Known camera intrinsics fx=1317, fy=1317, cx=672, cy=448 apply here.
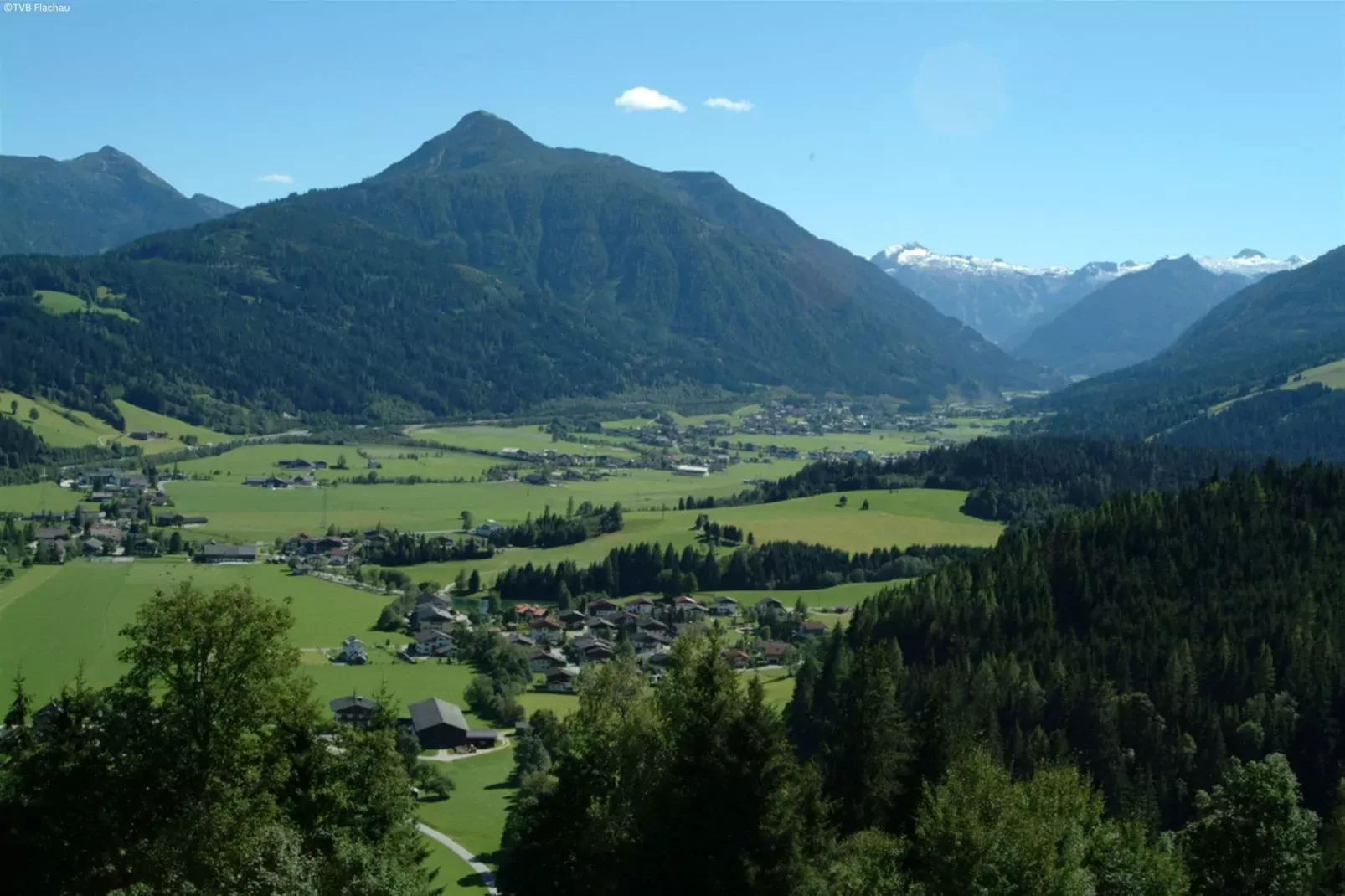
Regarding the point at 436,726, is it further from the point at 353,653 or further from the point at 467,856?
the point at 353,653

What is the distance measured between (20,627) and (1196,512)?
65322 millimetres

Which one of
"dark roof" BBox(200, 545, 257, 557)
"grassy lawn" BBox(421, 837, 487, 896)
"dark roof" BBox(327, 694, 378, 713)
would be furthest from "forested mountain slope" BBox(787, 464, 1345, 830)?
"dark roof" BBox(200, 545, 257, 557)

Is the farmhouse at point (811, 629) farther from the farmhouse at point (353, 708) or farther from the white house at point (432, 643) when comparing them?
the farmhouse at point (353, 708)

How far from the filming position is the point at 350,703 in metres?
58.0

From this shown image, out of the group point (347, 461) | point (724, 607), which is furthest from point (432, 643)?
point (347, 461)

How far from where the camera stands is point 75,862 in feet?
78.4

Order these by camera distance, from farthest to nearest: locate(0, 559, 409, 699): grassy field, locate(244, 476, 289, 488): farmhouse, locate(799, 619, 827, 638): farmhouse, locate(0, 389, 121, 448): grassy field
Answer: locate(0, 389, 121, 448): grassy field, locate(244, 476, 289, 488): farmhouse, locate(799, 619, 827, 638): farmhouse, locate(0, 559, 409, 699): grassy field

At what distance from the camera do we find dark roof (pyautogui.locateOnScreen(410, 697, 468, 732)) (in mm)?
58875

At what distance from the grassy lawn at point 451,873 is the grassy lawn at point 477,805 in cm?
96

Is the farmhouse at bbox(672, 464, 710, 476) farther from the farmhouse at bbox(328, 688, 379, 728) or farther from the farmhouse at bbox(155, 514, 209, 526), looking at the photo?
the farmhouse at bbox(328, 688, 379, 728)

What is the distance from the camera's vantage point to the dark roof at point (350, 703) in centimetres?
5666

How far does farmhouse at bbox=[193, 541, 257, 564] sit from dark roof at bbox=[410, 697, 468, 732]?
4330 centimetres

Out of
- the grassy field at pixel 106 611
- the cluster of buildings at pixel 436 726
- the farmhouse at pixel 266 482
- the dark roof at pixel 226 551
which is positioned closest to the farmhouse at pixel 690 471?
the farmhouse at pixel 266 482

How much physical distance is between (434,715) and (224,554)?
46938 mm
